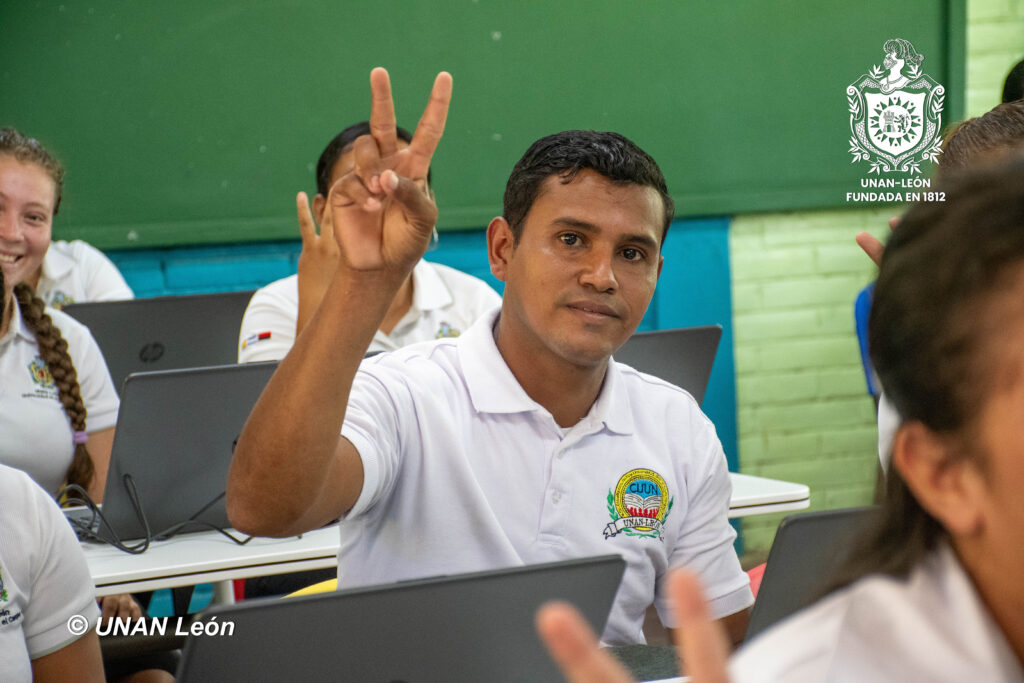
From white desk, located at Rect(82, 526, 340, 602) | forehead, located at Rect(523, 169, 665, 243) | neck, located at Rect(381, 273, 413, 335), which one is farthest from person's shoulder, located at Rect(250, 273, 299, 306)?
forehead, located at Rect(523, 169, 665, 243)

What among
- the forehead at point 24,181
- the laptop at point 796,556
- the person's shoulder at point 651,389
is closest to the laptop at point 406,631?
the laptop at point 796,556

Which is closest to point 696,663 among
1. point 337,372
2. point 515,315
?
point 337,372

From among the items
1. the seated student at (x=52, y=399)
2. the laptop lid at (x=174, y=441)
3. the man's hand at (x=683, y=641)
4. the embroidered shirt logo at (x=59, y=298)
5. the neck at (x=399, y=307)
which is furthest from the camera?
the embroidered shirt logo at (x=59, y=298)

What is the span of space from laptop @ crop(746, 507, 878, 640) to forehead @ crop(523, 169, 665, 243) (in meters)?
0.60

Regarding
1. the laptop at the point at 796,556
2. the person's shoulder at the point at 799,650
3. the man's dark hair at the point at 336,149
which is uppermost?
the man's dark hair at the point at 336,149

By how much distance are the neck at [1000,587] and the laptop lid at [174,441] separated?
4.23 feet

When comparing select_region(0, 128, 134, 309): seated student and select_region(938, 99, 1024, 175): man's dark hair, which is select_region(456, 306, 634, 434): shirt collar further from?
select_region(0, 128, 134, 309): seated student

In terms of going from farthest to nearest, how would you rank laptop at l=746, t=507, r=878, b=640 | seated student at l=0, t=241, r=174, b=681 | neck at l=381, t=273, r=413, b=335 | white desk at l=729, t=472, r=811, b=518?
neck at l=381, t=273, r=413, b=335
seated student at l=0, t=241, r=174, b=681
white desk at l=729, t=472, r=811, b=518
laptop at l=746, t=507, r=878, b=640

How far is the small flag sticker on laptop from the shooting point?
8.02 feet

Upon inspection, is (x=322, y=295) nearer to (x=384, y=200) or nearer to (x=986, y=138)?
(x=384, y=200)

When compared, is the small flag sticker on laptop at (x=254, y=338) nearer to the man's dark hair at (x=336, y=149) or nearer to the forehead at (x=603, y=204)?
the man's dark hair at (x=336, y=149)

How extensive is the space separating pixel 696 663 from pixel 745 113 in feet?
11.3

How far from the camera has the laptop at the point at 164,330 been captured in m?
2.37

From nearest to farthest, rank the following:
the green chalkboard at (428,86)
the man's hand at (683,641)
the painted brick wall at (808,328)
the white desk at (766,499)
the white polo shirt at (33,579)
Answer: the man's hand at (683,641)
the white polo shirt at (33,579)
the white desk at (766,499)
the green chalkboard at (428,86)
the painted brick wall at (808,328)
